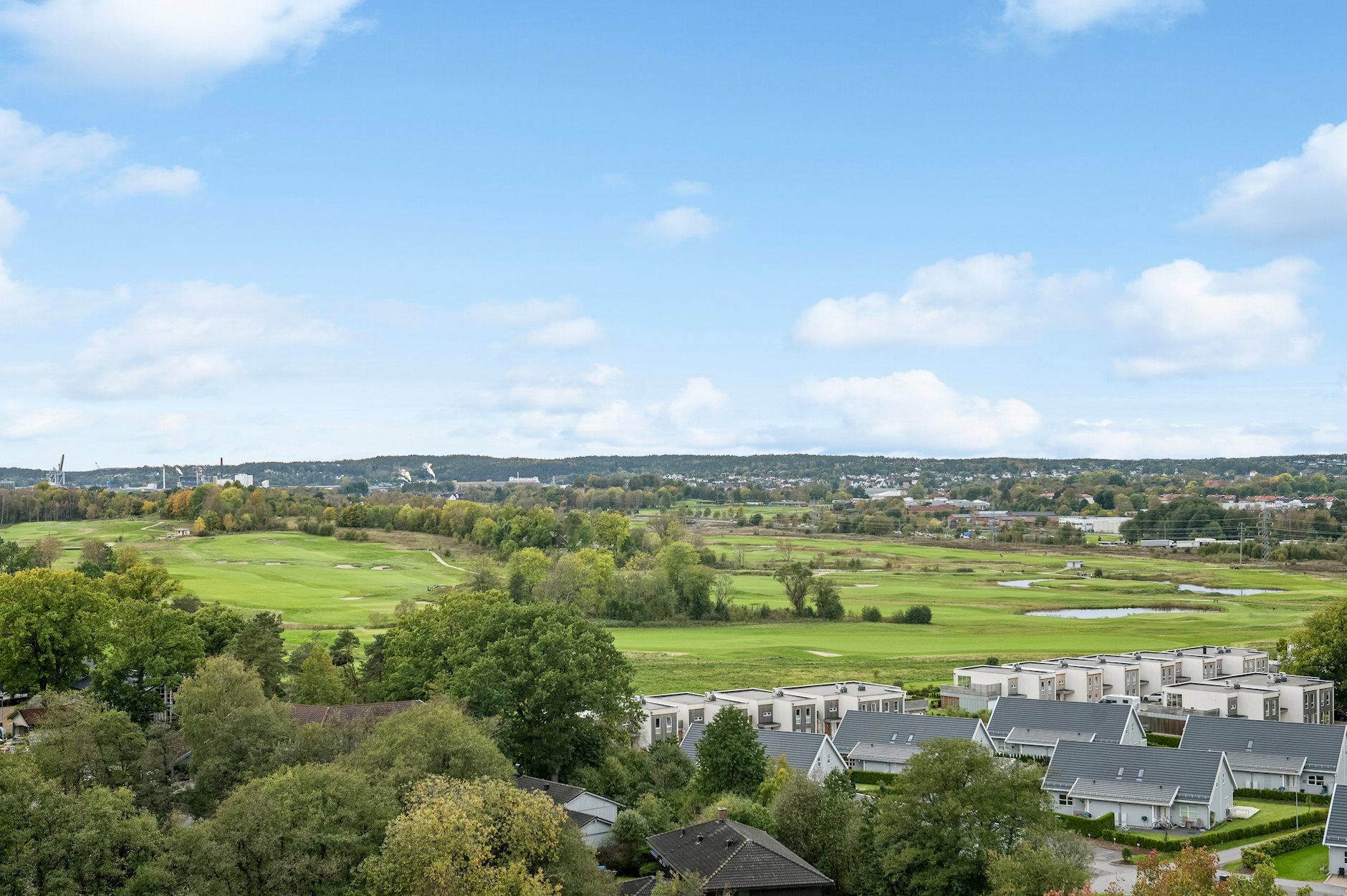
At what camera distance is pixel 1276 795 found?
A: 161 ft

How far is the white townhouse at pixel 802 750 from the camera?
4953cm

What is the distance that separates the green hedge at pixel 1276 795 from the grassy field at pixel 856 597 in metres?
26.0

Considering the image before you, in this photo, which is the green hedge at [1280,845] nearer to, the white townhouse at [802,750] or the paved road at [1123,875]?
the paved road at [1123,875]

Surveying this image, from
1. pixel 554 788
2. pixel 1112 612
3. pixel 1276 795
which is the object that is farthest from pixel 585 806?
pixel 1112 612

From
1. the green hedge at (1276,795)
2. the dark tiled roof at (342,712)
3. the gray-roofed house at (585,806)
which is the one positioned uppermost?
the dark tiled roof at (342,712)

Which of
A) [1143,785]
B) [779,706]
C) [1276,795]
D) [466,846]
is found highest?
[466,846]

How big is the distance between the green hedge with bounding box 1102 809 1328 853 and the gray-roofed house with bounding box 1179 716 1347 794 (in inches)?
185

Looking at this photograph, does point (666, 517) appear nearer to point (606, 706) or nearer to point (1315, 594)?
point (1315, 594)

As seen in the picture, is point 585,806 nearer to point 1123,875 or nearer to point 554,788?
point 554,788

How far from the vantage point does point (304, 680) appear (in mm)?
Answer: 51125

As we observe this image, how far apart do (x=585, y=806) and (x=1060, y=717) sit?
27457 millimetres

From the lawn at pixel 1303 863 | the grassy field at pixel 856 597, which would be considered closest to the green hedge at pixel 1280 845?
the lawn at pixel 1303 863

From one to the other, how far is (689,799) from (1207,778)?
2124 cm

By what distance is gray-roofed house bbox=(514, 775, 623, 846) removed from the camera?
128ft
